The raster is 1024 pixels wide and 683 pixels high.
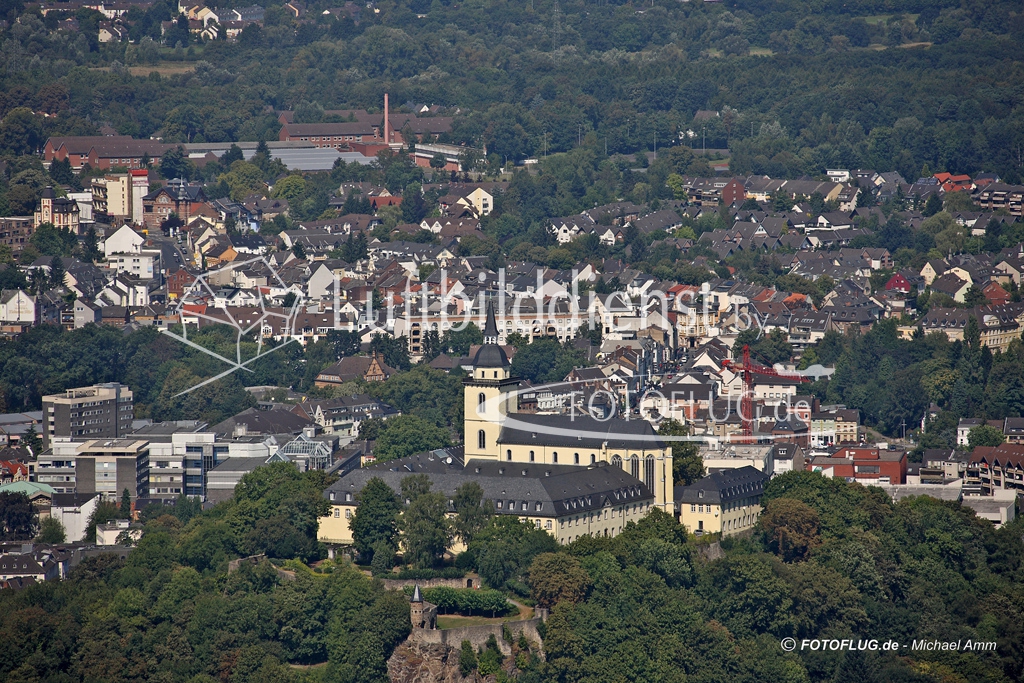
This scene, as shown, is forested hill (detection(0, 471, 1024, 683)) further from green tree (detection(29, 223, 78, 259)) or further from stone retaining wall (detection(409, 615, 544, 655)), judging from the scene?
green tree (detection(29, 223, 78, 259))

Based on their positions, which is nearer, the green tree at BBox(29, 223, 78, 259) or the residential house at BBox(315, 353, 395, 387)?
the residential house at BBox(315, 353, 395, 387)

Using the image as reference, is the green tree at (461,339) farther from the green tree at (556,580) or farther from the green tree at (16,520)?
the green tree at (556,580)

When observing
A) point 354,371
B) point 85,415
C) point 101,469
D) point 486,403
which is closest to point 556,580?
point 486,403

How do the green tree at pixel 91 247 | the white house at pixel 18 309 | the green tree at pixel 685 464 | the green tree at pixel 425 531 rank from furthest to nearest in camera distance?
the green tree at pixel 91 247, the white house at pixel 18 309, the green tree at pixel 685 464, the green tree at pixel 425 531

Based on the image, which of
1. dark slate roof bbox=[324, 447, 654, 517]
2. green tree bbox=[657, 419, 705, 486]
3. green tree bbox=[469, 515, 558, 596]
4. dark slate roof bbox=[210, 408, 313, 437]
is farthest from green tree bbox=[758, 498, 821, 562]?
dark slate roof bbox=[210, 408, 313, 437]

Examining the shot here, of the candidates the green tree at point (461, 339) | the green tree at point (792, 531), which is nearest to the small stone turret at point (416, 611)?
the green tree at point (792, 531)

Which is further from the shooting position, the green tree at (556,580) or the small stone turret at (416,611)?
the green tree at (556,580)
